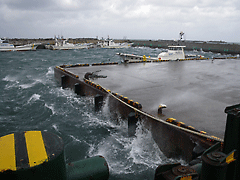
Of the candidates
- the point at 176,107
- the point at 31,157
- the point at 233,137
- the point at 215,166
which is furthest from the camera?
the point at 176,107

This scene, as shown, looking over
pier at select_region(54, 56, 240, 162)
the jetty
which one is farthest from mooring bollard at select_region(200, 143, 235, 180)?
pier at select_region(54, 56, 240, 162)

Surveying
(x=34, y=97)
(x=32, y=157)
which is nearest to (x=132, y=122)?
(x=32, y=157)

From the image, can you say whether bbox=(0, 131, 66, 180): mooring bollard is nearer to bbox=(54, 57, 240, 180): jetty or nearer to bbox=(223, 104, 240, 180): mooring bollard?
bbox=(54, 57, 240, 180): jetty

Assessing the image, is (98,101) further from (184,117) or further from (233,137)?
(233,137)

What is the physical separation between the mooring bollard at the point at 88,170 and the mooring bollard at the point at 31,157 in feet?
1.47

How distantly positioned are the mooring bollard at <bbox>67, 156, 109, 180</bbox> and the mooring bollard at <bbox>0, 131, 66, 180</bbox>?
17.7 inches

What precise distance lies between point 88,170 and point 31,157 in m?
1.09

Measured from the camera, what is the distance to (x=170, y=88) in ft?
43.7

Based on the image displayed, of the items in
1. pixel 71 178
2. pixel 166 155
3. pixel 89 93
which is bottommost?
pixel 166 155

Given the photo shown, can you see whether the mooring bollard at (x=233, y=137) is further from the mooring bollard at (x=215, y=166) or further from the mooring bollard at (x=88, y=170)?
the mooring bollard at (x=88, y=170)

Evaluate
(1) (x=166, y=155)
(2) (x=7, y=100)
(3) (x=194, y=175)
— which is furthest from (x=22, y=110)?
(3) (x=194, y=175)

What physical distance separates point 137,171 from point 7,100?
14.0 meters

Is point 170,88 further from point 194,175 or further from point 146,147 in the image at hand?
point 194,175

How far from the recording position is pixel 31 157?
7.43 feet
